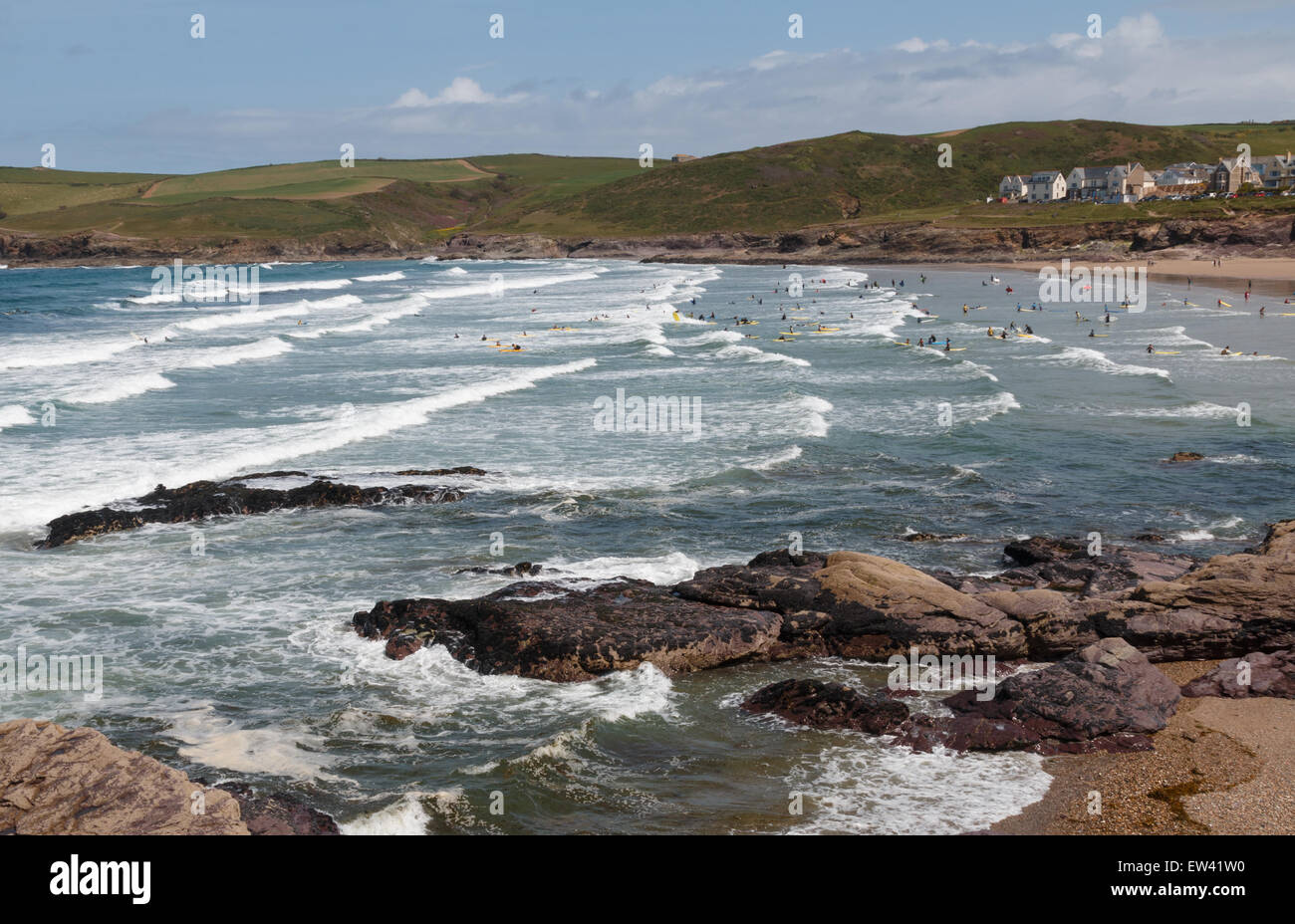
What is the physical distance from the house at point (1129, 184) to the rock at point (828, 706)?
165m

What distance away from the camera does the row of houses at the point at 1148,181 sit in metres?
153

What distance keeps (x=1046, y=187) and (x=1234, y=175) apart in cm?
2875

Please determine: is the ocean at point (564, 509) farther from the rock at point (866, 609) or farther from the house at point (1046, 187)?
the house at point (1046, 187)

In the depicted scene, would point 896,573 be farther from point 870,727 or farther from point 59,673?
point 59,673

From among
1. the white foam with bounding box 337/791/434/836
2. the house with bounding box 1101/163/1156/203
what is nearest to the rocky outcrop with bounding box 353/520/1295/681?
the white foam with bounding box 337/791/434/836

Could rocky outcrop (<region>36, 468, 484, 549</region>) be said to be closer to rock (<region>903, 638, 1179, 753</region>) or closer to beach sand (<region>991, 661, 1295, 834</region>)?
rock (<region>903, 638, 1179, 753</region>)

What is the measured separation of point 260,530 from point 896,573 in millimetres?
16374

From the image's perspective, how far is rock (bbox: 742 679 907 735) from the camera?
16391mm

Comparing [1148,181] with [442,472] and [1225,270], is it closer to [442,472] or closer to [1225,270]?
[1225,270]

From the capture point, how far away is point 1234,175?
153875 millimetres

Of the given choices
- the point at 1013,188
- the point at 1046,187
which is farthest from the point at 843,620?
the point at 1013,188

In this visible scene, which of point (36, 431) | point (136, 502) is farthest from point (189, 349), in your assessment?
point (136, 502)

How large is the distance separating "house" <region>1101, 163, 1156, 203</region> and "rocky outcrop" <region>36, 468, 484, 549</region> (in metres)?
158

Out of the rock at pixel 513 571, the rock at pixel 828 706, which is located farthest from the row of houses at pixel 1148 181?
the rock at pixel 828 706
